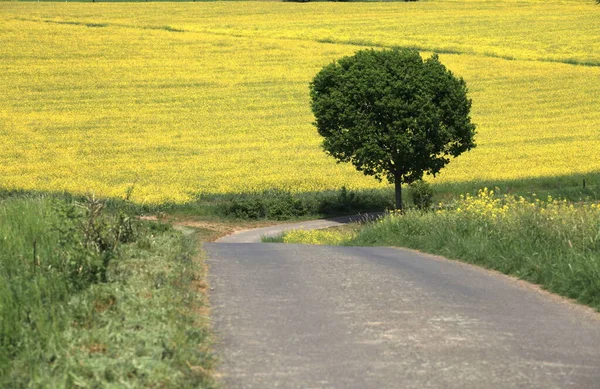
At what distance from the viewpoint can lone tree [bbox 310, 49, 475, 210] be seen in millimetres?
43000

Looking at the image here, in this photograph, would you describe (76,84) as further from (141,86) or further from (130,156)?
(130,156)

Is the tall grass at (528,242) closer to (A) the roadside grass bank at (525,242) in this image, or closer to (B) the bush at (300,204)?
(A) the roadside grass bank at (525,242)

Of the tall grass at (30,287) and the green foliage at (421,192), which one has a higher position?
the tall grass at (30,287)

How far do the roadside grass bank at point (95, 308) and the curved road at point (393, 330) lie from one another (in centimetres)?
37

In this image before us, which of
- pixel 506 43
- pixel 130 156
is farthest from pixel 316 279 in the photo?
pixel 506 43

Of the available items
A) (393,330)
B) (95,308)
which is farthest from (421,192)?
(95,308)

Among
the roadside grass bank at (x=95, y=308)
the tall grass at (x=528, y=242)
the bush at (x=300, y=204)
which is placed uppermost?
the roadside grass bank at (x=95, y=308)

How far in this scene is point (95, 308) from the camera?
357 inches

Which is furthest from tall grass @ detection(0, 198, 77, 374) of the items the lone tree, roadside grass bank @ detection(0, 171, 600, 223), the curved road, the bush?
the lone tree

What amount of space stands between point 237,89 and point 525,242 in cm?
5238

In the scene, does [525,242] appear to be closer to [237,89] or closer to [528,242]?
[528,242]

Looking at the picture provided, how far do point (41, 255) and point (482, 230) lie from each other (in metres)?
7.98

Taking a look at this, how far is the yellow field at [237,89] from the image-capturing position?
48500 mm

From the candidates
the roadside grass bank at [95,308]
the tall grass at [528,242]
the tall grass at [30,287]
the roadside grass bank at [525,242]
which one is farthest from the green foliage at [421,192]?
the tall grass at [30,287]
